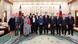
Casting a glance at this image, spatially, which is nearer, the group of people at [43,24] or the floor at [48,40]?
the floor at [48,40]

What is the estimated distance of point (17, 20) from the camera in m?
13.9

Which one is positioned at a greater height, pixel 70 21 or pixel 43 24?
pixel 70 21

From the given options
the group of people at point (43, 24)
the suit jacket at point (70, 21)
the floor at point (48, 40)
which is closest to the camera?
the floor at point (48, 40)

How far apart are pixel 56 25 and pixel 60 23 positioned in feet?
1.16

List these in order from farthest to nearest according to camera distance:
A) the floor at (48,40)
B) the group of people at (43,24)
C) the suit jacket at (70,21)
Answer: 1. the group of people at (43,24)
2. the suit jacket at (70,21)
3. the floor at (48,40)

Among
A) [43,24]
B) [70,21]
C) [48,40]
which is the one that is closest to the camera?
[48,40]

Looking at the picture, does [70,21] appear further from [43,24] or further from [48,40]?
[48,40]

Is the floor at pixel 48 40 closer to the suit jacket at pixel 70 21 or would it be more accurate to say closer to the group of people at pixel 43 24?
the suit jacket at pixel 70 21

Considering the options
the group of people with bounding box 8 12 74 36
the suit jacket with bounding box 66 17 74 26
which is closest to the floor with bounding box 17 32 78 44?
the suit jacket with bounding box 66 17 74 26

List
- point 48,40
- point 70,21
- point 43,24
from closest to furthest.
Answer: point 48,40 < point 70,21 < point 43,24

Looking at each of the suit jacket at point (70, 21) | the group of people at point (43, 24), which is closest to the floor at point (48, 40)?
the suit jacket at point (70, 21)

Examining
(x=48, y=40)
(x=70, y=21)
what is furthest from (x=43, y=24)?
(x=48, y=40)

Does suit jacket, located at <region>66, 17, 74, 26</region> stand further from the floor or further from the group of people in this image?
the floor

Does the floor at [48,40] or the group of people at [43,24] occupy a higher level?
the group of people at [43,24]
